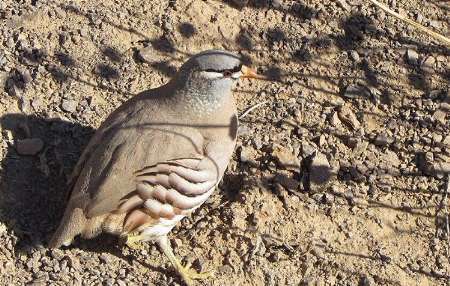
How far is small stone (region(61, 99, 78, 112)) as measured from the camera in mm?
7207

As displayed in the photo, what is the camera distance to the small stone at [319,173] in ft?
22.7

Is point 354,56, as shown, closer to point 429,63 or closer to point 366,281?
point 429,63

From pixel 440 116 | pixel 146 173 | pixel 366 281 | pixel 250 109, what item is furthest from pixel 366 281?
pixel 146 173

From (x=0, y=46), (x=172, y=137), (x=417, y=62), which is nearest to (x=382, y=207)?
(x=417, y=62)

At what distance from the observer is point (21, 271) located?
6.37 m

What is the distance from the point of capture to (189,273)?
21.4ft

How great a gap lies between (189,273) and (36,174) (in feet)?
5.40

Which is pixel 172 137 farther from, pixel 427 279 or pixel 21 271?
pixel 427 279

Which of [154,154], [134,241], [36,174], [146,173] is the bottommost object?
[134,241]

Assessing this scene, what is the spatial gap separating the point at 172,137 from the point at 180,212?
2.04 ft

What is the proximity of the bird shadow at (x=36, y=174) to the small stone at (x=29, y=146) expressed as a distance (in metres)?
0.03

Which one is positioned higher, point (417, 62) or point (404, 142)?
point (417, 62)

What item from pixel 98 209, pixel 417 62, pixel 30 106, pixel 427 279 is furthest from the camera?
pixel 417 62

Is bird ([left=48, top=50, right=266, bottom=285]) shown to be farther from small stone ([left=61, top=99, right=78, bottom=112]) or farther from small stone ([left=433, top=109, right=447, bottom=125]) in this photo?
small stone ([left=433, top=109, right=447, bottom=125])
